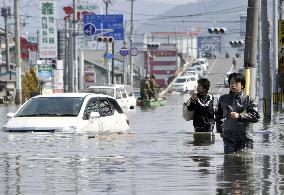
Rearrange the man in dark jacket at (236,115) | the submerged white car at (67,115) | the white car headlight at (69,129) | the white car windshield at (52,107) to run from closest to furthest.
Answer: the man in dark jacket at (236,115), the white car headlight at (69,129), the submerged white car at (67,115), the white car windshield at (52,107)

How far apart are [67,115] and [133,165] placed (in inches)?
273

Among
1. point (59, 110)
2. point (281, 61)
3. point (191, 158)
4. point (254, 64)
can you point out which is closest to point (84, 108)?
point (59, 110)

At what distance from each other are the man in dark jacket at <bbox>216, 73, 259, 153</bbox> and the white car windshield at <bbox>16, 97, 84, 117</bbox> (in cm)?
668

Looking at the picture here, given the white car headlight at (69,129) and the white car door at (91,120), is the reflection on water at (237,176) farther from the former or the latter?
the white car door at (91,120)

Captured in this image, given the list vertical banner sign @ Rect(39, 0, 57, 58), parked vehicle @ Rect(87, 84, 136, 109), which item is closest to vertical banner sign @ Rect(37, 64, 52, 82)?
vertical banner sign @ Rect(39, 0, 57, 58)

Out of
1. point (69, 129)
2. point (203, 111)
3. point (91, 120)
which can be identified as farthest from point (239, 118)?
point (91, 120)

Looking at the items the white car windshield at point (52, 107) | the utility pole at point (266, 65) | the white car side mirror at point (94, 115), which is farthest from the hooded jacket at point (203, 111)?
the utility pole at point (266, 65)

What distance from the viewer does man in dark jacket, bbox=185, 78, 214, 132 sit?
19.6 meters

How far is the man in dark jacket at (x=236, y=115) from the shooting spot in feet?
49.2

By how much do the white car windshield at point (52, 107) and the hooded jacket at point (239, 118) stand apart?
6747mm

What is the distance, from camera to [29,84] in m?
75.0

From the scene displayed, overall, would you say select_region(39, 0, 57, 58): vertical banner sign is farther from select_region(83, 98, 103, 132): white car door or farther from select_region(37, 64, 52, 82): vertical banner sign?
select_region(83, 98, 103, 132): white car door

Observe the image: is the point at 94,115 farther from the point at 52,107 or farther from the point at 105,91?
the point at 105,91

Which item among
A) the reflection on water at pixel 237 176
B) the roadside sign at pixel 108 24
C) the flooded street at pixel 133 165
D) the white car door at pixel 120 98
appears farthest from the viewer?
the roadside sign at pixel 108 24
